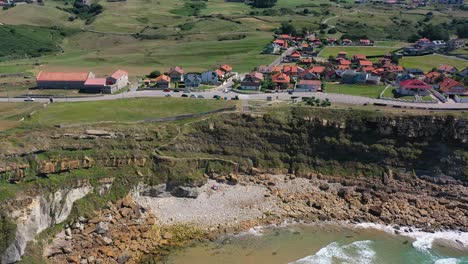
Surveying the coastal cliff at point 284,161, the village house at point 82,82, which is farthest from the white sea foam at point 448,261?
the village house at point 82,82

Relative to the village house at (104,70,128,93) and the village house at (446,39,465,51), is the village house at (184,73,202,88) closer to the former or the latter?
the village house at (104,70,128,93)

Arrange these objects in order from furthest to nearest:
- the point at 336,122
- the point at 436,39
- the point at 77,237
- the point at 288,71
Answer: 1. the point at 436,39
2. the point at 288,71
3. the point at 336,122
4. the point at 77,237

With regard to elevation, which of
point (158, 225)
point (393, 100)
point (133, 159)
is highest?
point (393, 100)

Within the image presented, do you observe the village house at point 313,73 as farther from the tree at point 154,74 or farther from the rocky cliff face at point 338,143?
the tree at point 154,74

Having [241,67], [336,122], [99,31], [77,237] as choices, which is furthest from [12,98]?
[99,31]

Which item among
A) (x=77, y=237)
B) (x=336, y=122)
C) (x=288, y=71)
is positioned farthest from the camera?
(x=288, y=71)

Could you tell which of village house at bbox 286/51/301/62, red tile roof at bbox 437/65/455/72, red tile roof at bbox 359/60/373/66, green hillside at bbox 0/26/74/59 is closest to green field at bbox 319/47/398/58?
village house at bbox 286/51/301/62

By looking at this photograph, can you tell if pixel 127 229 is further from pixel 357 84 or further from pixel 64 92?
pixel 357 84
